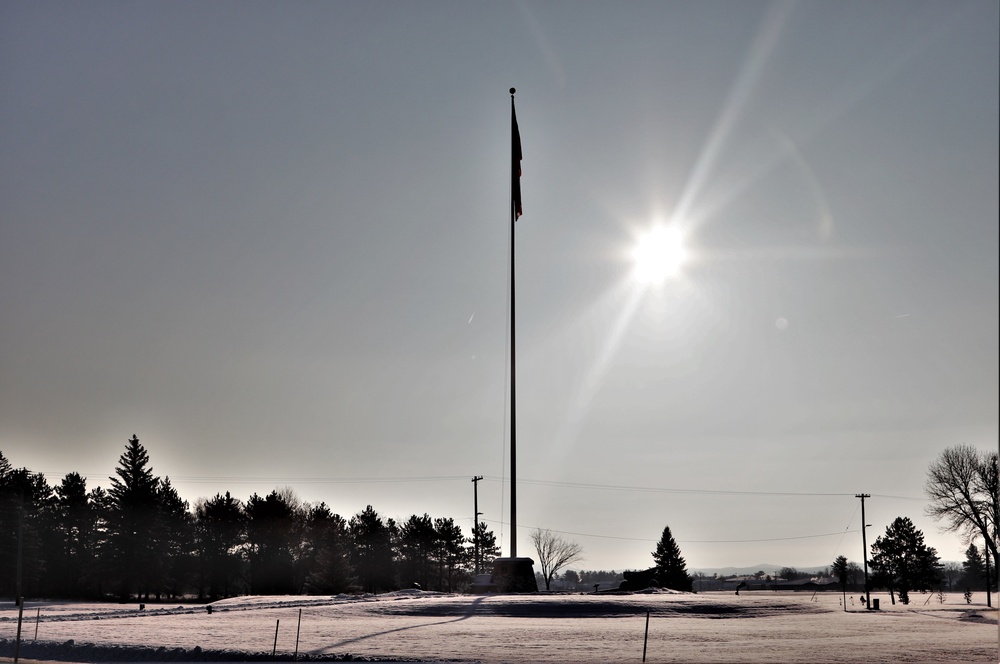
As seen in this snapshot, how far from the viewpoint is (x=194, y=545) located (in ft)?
313

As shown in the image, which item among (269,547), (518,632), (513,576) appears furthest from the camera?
(269,547)

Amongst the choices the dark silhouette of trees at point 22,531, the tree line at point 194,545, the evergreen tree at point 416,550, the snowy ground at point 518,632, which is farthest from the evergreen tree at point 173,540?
the snowy ground at point 518,632

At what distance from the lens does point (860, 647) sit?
2842 cm

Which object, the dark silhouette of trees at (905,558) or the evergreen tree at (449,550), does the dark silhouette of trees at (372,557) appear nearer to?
the evergreen tree at (449,550)

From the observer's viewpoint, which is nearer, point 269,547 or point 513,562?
point 513,562

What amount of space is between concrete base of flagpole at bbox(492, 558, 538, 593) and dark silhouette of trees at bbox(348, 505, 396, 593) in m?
64.0

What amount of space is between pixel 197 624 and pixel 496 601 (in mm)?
13076

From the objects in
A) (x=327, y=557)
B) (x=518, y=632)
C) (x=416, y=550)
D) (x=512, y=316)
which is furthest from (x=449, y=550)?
(x=518, y=632)

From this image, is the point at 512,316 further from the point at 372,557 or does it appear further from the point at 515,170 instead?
the point at 372,557

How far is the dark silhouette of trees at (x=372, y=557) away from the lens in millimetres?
107062

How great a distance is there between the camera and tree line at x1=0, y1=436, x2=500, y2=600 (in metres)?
83.9

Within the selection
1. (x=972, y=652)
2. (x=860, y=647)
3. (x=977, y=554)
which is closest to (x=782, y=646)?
(x=860, y=647)

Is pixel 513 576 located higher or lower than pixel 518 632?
higher

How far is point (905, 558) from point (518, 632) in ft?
300
